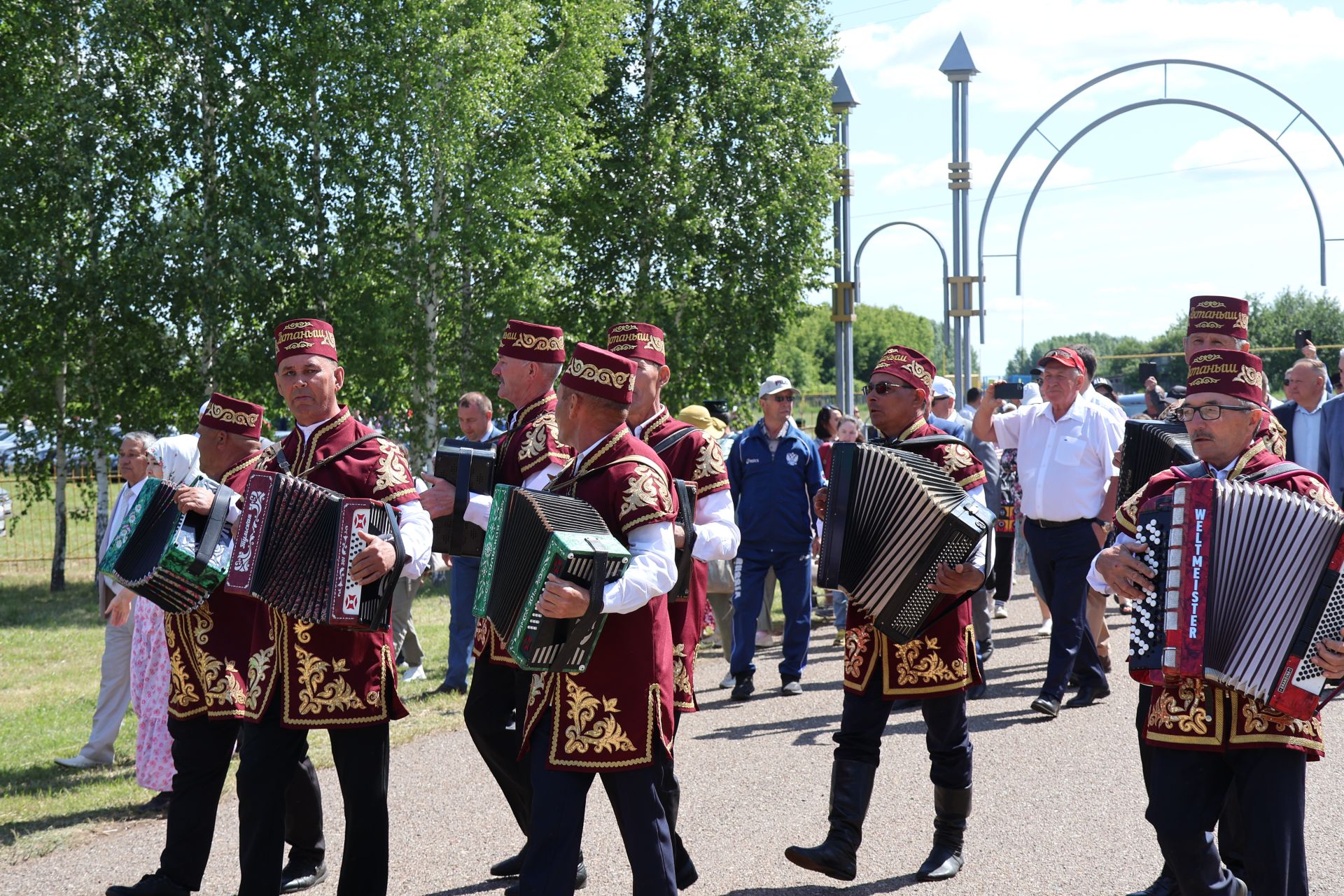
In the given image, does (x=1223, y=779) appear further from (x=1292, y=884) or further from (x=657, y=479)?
(x=657, y=479)

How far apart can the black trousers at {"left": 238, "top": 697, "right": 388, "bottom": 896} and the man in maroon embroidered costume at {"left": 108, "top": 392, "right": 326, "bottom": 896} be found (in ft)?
0.60

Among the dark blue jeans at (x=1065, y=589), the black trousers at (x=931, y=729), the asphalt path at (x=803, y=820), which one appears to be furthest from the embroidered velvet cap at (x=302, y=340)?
the dark blue jeans at (x=1065, y=589)

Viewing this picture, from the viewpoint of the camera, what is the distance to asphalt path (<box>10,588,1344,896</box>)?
539 centimetres

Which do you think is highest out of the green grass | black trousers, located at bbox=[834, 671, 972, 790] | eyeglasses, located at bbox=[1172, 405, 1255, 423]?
eyeglasses, located at bbox=[1172, 405, 1255, 423]

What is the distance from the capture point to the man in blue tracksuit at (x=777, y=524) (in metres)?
9.47

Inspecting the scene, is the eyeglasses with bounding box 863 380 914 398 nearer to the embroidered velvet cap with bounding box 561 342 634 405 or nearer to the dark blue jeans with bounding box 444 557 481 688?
the embroidered velvet cap with bounding box 561 342 634 405

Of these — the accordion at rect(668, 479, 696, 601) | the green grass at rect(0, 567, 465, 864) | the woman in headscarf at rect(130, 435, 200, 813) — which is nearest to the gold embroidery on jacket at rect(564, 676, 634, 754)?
the accordion at rect(668, 479, 696, 601)

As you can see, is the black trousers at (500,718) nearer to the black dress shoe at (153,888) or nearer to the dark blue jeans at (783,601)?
the black dress shoe at (153,888)

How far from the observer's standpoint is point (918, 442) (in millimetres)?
5465

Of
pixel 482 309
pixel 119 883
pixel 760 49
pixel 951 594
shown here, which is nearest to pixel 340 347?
pixel 482 309

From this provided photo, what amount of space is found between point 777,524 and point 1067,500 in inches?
90.8

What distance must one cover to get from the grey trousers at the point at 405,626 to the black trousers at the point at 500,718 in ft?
12.2

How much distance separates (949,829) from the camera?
5414 millimetres

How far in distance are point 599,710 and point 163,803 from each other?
11.9 ft
